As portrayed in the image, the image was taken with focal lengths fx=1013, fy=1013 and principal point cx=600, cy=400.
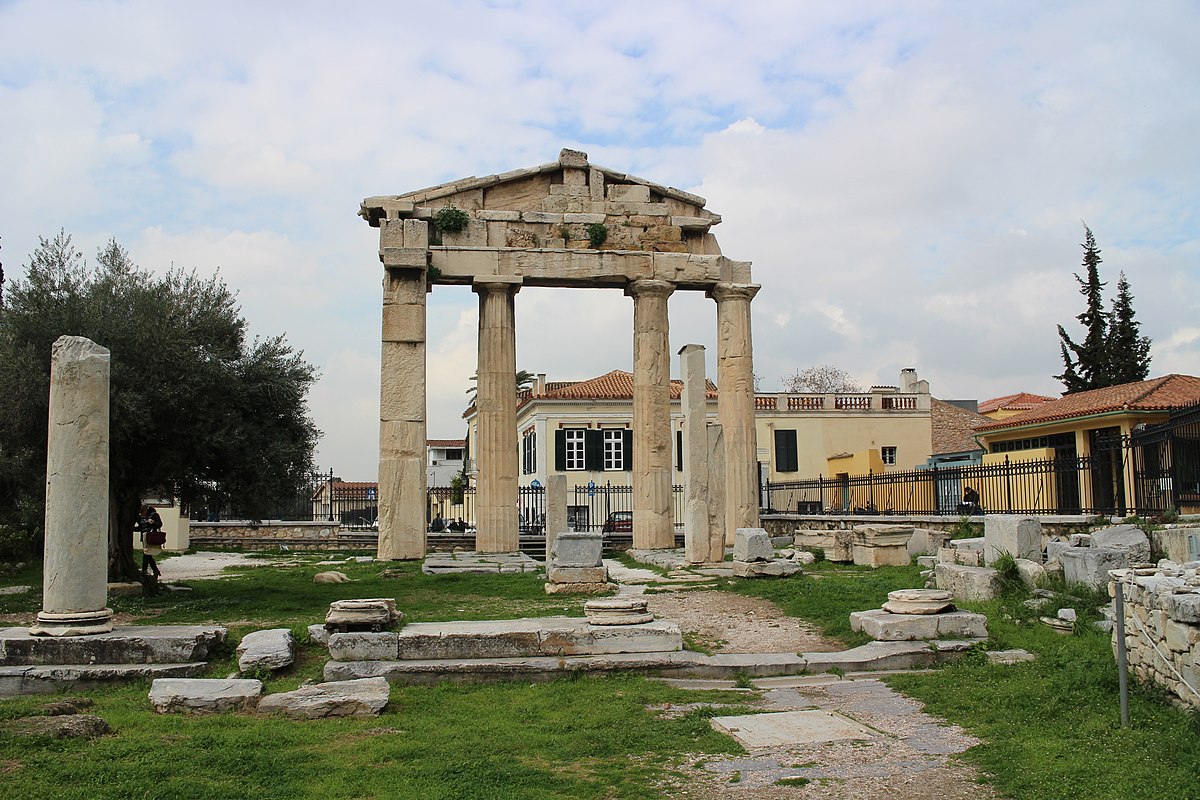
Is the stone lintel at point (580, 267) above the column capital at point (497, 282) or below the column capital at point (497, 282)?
above

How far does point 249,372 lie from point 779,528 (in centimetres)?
1608

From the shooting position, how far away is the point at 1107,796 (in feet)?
17.4

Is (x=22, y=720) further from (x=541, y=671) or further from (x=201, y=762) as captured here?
(x=541, y=671)

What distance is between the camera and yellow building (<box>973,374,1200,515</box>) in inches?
663

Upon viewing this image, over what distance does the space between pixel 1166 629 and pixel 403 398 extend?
51.9 ft

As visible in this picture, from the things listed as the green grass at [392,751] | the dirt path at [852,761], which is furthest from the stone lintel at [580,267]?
the green grass at [392,751]

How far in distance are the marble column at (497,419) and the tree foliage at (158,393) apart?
5873mm

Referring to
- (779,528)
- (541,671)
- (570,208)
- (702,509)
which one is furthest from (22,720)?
(779,528)

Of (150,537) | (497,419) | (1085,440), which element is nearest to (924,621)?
(150,537)

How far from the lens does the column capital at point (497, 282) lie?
69.3 ft

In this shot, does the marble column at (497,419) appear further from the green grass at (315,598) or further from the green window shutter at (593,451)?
the green window shutter at (593,451)

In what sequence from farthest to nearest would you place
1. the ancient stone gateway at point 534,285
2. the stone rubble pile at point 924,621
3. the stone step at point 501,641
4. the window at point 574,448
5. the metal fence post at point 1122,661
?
the window at point 574,448
the ancient stone gateway at point 534,285
the stone rubble pile at point 924,621
the stone step at point 501,641
the metal fence post at point 1122,661

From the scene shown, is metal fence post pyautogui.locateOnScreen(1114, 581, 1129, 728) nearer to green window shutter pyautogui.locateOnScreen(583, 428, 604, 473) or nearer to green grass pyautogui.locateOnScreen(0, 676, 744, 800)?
green grass pyautogui.locateOnScreen(0, 676, 744, 800)

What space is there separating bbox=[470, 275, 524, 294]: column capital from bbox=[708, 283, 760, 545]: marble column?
442cm
